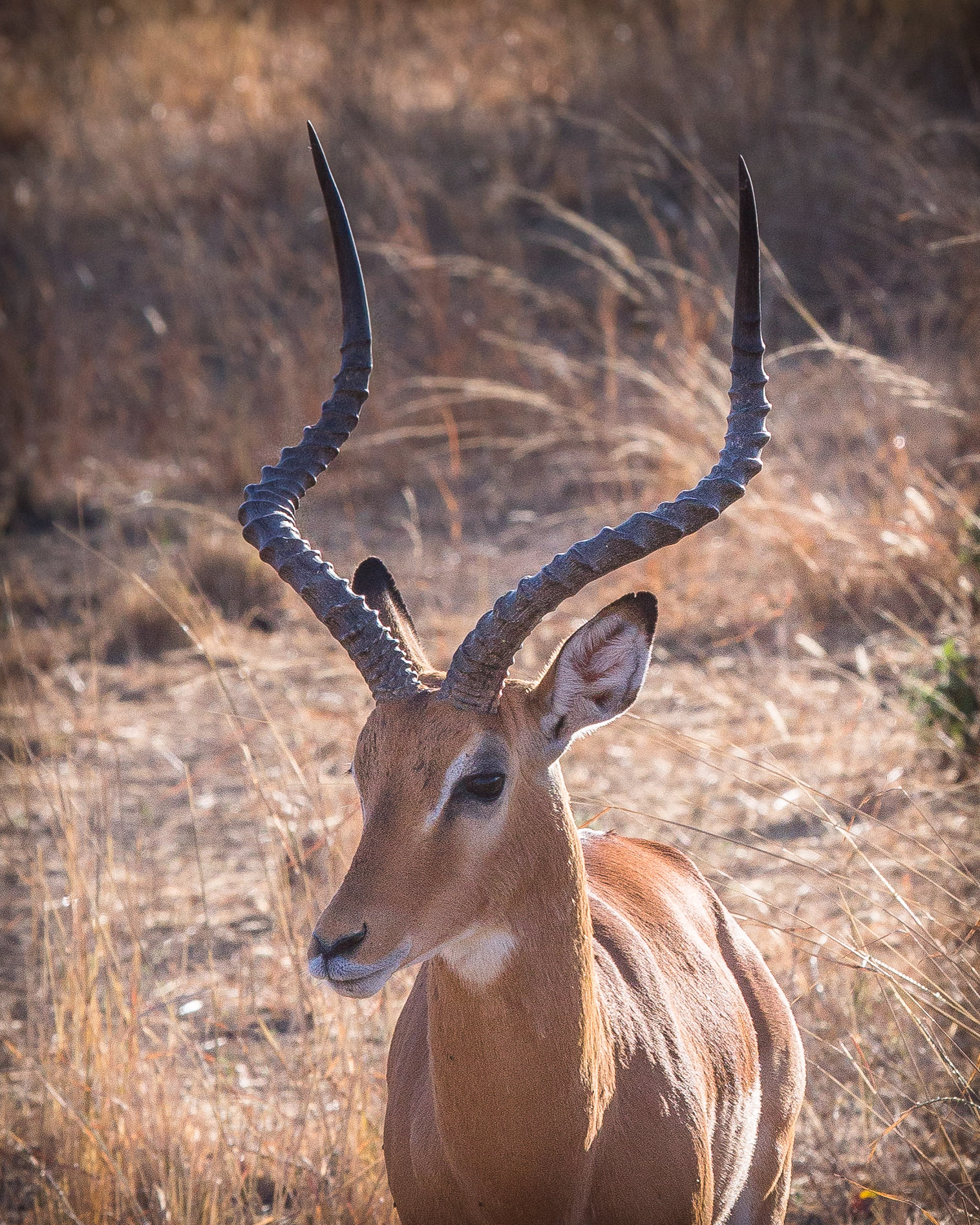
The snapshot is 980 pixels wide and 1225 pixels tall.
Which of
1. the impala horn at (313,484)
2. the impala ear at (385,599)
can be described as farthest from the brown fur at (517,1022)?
the impala ear at (385,599)

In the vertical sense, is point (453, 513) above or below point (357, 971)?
above

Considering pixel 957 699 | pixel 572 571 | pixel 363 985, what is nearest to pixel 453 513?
pixel 957 699

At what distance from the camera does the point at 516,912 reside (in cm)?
260

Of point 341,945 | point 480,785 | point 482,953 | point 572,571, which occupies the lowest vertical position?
point 482,953

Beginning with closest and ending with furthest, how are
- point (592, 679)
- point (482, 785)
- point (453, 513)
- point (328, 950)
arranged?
point (328, 950) < point (482, 785) < point (592, 679) < point (453, 513)

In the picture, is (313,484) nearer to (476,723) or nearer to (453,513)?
(476,723)

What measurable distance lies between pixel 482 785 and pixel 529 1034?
0.52 metres

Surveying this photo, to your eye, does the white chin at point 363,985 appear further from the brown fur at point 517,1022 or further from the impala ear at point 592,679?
the impala ear at point 592,679

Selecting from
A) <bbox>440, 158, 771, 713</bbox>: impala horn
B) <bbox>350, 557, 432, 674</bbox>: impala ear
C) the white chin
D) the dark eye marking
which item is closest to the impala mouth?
the white chin

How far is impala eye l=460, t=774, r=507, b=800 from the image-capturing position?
254 centimetres

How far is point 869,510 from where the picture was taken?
6891 mm

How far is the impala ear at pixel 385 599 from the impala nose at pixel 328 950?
2.70ft

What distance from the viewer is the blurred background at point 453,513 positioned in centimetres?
378

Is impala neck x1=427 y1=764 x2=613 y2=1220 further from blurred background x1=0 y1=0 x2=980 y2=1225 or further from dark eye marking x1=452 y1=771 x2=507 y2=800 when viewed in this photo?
blurred background x1=0 y1=0 x2=980 y2=1225
